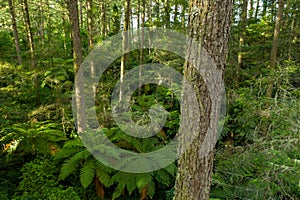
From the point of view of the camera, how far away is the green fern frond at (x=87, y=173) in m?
4.54

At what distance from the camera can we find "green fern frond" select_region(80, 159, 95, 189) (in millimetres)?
4535

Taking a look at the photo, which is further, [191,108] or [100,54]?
[100,54]

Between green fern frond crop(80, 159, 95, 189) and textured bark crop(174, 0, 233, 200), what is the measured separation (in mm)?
2566

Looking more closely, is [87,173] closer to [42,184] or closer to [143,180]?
[42,184]

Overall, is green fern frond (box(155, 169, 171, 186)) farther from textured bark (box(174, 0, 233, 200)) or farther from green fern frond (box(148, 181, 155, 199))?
textured bark (box(174, 0, 233, 200))

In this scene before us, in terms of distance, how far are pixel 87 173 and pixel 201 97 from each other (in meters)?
3.39

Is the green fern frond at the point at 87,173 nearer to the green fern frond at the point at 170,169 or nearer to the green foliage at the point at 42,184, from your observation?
the green foliage at the point at 42,184

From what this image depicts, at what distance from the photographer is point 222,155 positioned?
4781 mm

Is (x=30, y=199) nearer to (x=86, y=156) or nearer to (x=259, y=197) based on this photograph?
(x=86, y=156)

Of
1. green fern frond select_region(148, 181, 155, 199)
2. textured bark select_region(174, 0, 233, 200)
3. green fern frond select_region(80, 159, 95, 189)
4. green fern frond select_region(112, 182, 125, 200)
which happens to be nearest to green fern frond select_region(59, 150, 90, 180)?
green fern frond select_region(80, 159, 95, 189)

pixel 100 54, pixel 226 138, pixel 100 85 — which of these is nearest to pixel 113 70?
pixel 100 54

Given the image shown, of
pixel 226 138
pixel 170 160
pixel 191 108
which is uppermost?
pixel 191 108

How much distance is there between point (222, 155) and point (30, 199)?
3.74 metres

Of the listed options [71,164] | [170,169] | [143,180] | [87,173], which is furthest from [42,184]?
[170,169]
